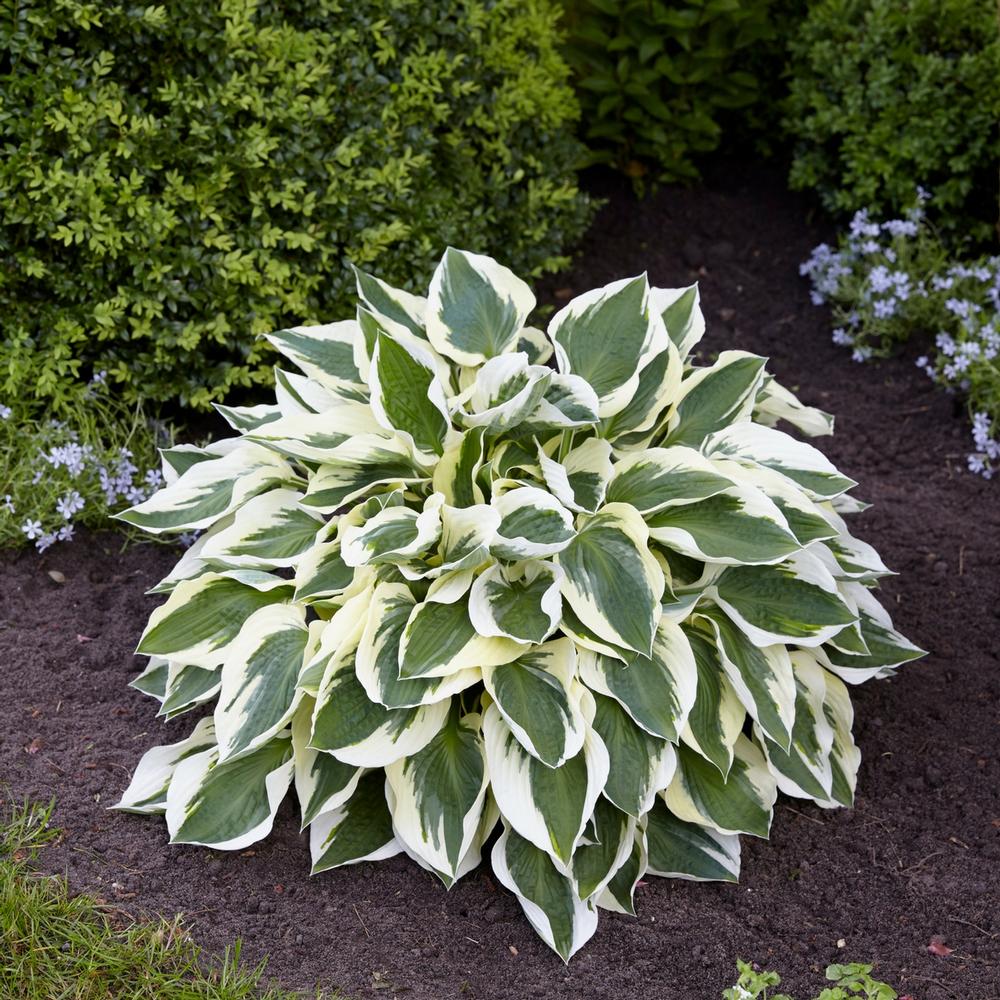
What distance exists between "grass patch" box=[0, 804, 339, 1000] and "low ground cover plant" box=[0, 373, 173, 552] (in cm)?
115

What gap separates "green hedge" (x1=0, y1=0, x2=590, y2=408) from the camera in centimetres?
318

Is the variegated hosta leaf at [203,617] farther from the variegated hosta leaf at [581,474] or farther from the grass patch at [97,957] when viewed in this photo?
the variegated hosta leaf at [581,474]

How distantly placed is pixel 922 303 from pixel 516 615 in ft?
8.66

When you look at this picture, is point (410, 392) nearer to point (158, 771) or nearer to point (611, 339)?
point (611, 339)

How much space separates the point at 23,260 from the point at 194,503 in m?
1.15

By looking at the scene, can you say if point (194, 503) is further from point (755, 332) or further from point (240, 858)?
point (755, 332)

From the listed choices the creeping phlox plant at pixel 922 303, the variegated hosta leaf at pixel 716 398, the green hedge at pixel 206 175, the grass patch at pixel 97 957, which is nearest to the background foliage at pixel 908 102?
the creeping phlox plant at pixel 922 303

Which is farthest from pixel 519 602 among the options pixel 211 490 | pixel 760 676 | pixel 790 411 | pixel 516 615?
pixel 790 411

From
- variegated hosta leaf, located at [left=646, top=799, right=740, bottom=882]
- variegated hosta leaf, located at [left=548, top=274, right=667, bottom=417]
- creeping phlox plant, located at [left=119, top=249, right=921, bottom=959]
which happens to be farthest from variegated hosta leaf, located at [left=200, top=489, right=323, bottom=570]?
variegated hosta leaf, located at [left=646, top=799, right=740, bottom=882]

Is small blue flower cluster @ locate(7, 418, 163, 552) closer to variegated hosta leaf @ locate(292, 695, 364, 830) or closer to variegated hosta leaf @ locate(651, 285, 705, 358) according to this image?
variegated hosta leaf @ locate(292, 695, 364, 830)

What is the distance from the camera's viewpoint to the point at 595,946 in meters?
2.30

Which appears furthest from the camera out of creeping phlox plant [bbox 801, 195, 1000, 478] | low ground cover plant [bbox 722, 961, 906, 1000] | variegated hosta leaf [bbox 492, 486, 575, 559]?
creeping phlox plant [bbox 801, 195, 1000, 478]

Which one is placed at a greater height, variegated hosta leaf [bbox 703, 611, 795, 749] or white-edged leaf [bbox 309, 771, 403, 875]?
variegated hosta leaf [bbox 703, 611, 795, 749]

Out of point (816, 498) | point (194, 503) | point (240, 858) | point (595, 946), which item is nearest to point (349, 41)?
point (194, 503)
